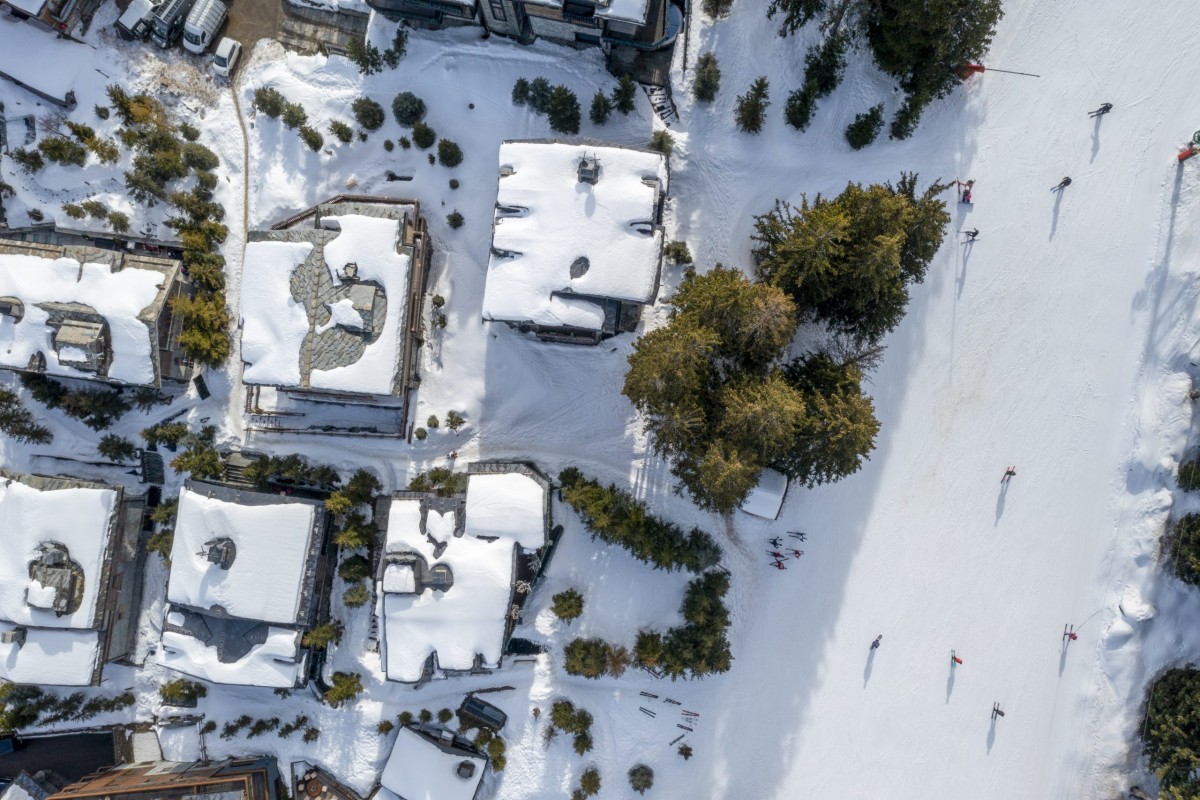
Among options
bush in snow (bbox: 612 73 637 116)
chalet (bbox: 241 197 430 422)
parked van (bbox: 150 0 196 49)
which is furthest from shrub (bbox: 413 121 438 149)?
parked van (bbox: 150 0 196 49)

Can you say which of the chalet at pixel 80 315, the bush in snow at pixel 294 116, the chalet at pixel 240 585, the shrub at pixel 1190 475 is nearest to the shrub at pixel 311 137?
the bush in snow at pixel 294 116

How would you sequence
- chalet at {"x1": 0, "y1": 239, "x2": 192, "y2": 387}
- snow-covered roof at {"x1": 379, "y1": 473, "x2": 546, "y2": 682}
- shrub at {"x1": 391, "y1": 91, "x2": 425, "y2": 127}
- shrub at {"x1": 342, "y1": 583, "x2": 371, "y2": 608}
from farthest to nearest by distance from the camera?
shrub at {"x1": 342, "y1": 583, "x2": 371, "y2": 608} < shrub at {"x1": 391, "y1": 91, "x2": 425, "y2": 127} < chalet at {"x1": 0, "y1": 239, "x2": 192, "y2": 387} < snow-covered roof at {"x1": 379, "y1": 473, "x2": 546, "y2": 682}

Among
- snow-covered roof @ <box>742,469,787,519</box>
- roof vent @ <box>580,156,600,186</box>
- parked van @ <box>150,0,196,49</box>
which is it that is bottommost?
snow-covered roof @ <box>742,469,787,519</box>

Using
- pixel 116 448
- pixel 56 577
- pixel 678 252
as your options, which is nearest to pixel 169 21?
pixel 116 448

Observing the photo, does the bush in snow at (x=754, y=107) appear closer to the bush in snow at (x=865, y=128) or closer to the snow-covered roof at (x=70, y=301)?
the bush in snow at (x=865, y=128)

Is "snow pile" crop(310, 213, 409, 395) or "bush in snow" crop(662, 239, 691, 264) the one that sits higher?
"bush in snow" crop(662, 239, 691, 264)

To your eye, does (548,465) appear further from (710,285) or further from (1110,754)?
(1110,754)

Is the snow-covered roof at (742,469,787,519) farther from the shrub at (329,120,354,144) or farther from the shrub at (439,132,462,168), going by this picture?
the shrub at (329,120,354,144)

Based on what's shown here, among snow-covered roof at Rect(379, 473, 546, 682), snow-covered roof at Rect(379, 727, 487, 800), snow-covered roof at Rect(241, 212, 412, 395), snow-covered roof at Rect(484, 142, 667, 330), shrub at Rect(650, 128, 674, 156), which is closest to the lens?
snow-covered roof at Rect(484, 142, 667, 330)

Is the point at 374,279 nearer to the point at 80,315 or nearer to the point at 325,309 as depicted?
the point at 325,309
